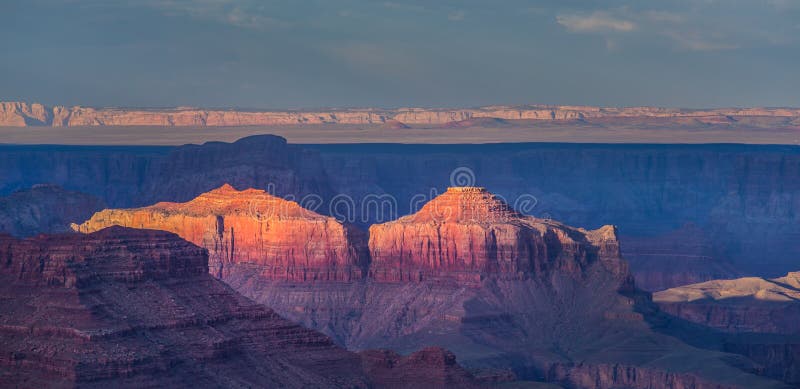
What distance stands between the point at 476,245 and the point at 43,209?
37.4 metres

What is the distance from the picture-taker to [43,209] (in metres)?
183

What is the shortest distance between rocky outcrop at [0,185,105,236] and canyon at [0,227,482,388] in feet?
181

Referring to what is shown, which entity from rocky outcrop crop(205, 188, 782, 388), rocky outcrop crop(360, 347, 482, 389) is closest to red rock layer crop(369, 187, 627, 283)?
rocky outcrop crop(205, 188, 782, 388)

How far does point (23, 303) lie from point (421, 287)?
182 feet

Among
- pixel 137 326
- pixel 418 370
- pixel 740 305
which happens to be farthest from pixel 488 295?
pixel 137 326

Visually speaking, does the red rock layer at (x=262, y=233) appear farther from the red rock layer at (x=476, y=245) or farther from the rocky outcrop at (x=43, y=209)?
the rocky outcrop at (x=43, y=209)

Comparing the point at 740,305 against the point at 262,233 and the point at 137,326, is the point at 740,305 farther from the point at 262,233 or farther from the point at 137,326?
the point at 137,326

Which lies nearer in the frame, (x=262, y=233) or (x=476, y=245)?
(x=476, y=245)

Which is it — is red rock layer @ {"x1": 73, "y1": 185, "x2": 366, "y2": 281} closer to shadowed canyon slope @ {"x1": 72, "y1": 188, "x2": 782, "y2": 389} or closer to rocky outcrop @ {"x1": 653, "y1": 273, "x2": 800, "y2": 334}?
shadowed canyon slope @ {"x1": 72, "y1": 188, "x2": 782, "y2": 389}

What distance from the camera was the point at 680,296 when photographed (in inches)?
7421

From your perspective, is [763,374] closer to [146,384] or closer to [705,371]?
[705,371]

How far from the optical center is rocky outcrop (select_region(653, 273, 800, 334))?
591 feet

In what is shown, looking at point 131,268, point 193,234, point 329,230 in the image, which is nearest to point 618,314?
point 329,230

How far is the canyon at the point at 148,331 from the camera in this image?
110 meters
